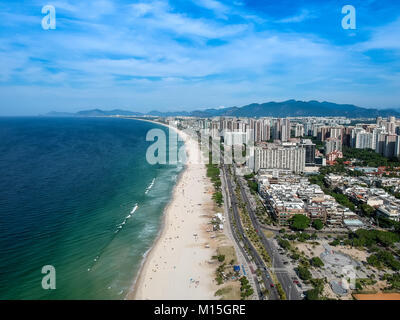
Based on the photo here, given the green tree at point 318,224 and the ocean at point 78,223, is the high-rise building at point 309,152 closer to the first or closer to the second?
the ocean at point 78,223

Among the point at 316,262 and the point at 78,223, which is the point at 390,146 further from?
the point at 78,223

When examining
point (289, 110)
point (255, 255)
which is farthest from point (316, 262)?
point (289, 110)

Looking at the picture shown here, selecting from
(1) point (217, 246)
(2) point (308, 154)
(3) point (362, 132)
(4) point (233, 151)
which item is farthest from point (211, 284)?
(3) point (362, 132)

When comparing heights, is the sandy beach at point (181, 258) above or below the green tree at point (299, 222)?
below

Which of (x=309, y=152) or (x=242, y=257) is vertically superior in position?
(x=309, y=152)

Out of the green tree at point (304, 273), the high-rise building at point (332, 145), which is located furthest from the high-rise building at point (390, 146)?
the green tree at point (304, 273)

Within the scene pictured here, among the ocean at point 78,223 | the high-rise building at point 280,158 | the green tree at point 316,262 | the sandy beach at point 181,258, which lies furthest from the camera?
the high-rise building at point 280,158

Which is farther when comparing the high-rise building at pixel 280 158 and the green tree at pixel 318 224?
the high-rise building at pixel 280 158
